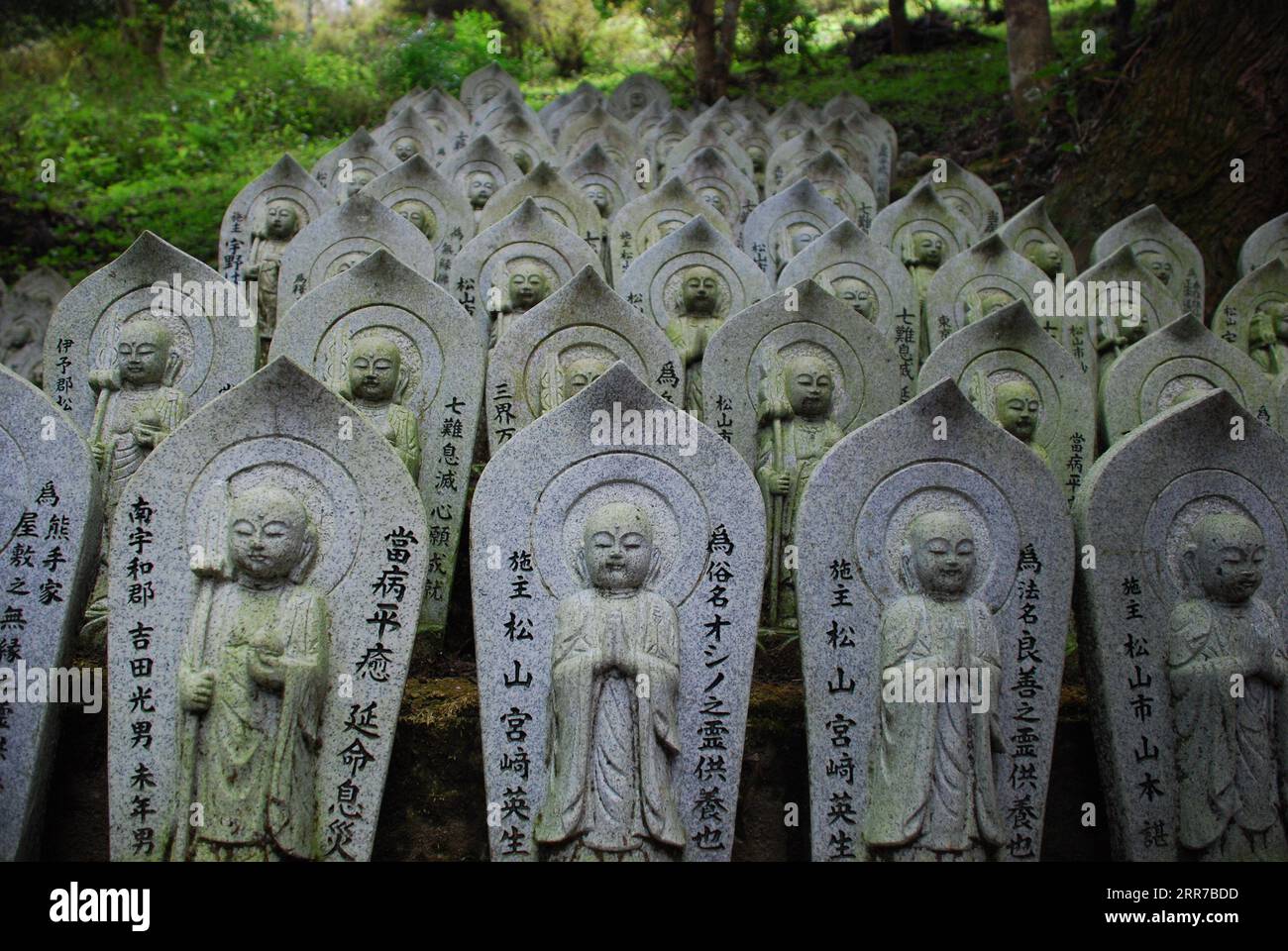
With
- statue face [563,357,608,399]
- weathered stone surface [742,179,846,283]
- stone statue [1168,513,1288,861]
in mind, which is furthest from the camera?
weathered stone surface [742,179,846,283]

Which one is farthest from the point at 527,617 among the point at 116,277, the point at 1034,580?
the point at 116,277

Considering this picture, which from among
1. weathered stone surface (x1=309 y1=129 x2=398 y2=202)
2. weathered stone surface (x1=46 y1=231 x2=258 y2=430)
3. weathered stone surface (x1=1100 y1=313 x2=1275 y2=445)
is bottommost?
weathered stone surface (x1=1100 y1=313 x2=1275 y2=445)

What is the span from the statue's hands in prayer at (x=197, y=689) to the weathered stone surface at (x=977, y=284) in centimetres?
647

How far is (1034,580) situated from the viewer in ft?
17.1

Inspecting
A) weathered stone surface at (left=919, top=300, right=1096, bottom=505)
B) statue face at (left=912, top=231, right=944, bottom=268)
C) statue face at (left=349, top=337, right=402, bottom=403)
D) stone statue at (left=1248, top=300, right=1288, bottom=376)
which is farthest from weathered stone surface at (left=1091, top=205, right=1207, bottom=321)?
statue face at (left=349, top=337, right=402, bottom=403)

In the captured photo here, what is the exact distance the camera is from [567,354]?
7363 millimetres

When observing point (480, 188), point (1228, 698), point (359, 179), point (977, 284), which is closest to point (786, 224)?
point (977, 284)

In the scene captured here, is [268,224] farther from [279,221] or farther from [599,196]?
[599,196]

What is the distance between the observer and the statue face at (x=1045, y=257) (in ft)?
33.9

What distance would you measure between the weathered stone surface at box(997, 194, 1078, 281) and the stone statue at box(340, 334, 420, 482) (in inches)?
241

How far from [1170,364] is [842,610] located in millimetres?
3911

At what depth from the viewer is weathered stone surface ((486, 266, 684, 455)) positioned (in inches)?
285

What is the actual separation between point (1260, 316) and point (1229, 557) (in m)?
4.85

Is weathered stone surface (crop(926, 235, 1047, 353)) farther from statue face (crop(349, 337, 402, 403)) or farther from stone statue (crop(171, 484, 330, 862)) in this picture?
stone statue (crop(171, 484, 330, 862))
